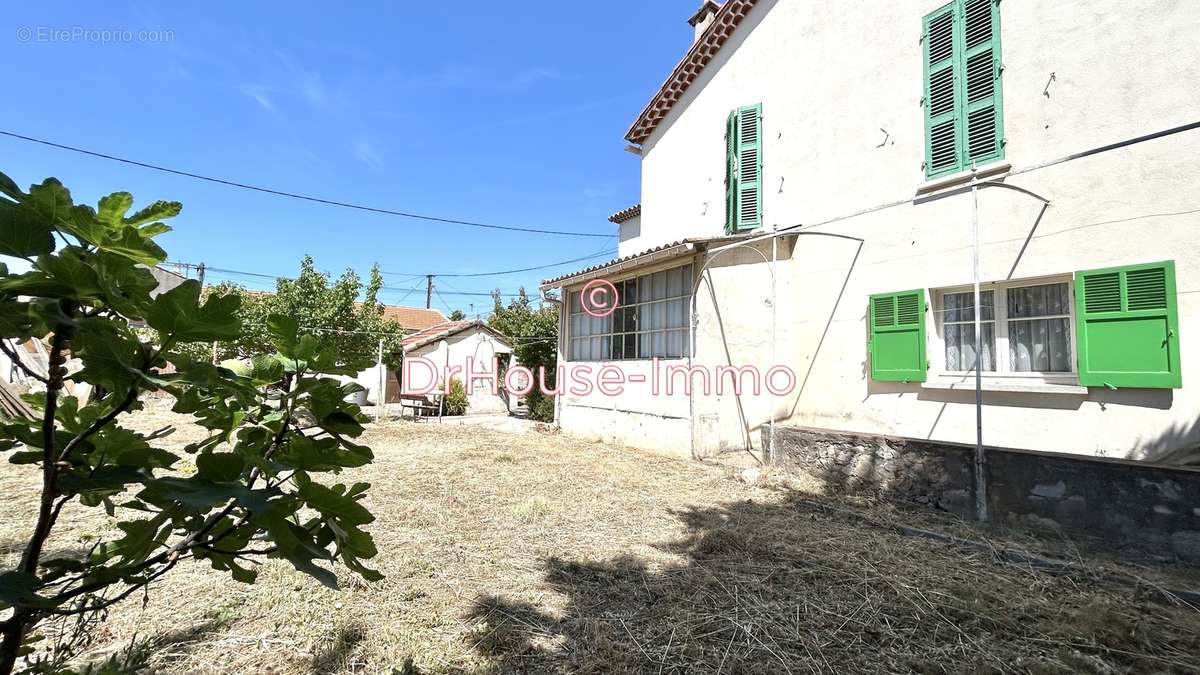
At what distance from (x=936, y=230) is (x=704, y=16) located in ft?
22.5

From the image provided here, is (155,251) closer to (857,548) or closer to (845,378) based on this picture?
(857,548)

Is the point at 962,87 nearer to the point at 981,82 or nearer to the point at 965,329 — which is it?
the point at 981,82

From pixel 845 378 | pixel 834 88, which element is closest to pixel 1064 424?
pixel 845 378

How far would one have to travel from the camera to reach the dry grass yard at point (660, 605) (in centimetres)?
246

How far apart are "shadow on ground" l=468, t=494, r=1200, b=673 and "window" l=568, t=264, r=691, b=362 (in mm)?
4593

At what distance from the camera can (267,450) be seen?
1.03 m

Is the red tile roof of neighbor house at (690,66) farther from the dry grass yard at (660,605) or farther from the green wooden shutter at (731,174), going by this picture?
the dry grass yard at (660,605)

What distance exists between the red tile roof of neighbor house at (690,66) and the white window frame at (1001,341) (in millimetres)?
5576

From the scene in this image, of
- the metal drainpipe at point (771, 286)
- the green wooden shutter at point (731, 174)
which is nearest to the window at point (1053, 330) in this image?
the metal drainpipe at point (771, 286)

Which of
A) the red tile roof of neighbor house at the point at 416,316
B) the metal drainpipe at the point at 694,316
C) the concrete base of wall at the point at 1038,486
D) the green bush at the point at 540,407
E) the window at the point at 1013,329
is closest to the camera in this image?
the concrete base of wall at the point at 1038,486

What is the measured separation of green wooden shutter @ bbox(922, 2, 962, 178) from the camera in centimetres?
569

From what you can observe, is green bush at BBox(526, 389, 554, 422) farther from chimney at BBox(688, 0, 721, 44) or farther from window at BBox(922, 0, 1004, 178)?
window at BBox(922, 0, 1004, 178)

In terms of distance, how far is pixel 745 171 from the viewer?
8062 mm

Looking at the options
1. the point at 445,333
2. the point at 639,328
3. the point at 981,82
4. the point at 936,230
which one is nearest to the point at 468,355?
the point at 445,333
